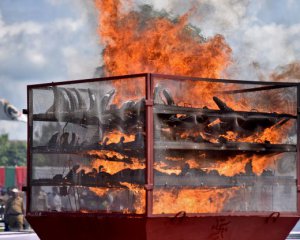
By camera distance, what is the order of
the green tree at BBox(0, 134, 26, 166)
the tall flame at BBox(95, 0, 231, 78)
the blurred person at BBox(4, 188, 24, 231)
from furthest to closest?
1. the green tree at BBox(0, 134, 26, 166)
2. the blurred person at BBox(4, 188, 24, 231)
3. the tall flame at BBox(95, 0, 231, 78)

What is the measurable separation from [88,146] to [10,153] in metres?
124

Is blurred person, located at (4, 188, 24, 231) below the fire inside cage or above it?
below

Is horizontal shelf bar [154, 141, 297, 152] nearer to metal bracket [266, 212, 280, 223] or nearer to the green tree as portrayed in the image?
metal bracket [266, 212, 280, 223]

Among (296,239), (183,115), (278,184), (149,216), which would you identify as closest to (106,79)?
(183,115)

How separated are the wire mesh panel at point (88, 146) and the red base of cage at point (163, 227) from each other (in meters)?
0.14

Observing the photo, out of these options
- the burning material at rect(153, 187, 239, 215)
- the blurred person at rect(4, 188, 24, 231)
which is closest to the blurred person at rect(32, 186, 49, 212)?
the burning material at rect(153, 187, 239, 215)

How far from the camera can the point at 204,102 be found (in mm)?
9484

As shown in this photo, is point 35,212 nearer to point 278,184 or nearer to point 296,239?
point 278,184

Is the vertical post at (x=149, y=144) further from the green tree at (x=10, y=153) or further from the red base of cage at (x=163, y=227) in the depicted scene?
the green tree at (x=10, y=153)

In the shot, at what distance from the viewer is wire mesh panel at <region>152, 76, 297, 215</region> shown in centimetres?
899

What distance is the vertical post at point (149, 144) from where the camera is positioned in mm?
8664

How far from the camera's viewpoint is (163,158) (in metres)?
8.91

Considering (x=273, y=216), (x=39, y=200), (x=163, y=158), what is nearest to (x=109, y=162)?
(x=163, y=158)

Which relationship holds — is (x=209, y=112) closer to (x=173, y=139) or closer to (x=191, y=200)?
(x=173, y=139)
